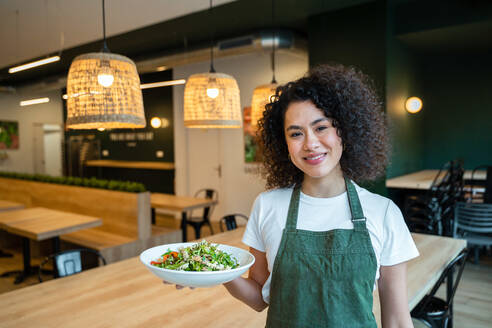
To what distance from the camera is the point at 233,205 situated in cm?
761

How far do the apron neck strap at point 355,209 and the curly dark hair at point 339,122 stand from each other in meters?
0.13

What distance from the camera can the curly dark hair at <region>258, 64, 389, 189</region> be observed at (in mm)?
1214

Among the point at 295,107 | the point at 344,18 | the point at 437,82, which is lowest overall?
the point at 295,107

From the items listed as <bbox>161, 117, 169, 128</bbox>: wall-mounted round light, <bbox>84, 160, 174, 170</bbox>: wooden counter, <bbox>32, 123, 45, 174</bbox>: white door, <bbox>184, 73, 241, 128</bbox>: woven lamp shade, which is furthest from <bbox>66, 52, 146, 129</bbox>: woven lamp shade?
<bbox>32, 123, 45, 174</bbox>: white door

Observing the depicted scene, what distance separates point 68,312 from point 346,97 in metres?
1.54

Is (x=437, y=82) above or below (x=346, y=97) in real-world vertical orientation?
above

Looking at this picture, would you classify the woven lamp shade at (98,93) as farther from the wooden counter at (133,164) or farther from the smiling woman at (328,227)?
the wooden counter at (133,164)

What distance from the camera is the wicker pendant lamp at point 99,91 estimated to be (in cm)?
184

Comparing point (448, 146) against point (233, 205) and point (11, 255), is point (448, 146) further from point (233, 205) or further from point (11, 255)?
point (11, 255)

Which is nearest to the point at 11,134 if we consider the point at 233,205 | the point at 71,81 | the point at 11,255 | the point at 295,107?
the point at 11,255

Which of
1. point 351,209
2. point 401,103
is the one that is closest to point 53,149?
point 401,103

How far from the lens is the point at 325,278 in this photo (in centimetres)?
112

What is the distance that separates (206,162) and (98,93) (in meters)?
6.24

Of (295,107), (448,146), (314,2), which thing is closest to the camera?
(295,107)
